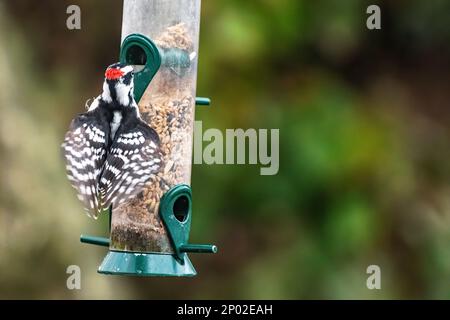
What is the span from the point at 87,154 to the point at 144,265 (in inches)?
23.6

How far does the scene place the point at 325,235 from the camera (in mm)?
9922

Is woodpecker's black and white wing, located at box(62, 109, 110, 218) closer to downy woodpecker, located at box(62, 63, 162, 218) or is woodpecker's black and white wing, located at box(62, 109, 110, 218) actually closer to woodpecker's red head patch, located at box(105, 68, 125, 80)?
downy woodpecker, located at box(62, 63, 162, 218)

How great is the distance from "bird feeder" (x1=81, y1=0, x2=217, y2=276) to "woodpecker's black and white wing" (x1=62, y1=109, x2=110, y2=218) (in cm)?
27

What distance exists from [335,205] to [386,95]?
1.11 metres

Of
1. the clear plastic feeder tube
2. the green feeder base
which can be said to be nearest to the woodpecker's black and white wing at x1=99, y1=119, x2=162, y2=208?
the clear plastic feeder tube

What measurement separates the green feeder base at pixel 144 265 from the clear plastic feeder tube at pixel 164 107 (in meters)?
0.04

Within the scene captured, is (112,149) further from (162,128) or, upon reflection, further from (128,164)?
(162,128)

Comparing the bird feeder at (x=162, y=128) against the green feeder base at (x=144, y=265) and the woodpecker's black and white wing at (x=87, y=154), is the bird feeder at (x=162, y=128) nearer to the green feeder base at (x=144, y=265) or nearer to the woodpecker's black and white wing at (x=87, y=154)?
the green feeder base at (x=144, y=265)

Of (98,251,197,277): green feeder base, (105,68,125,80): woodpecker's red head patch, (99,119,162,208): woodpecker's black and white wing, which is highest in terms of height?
(105,68,125,80): woodpecker's red head patch

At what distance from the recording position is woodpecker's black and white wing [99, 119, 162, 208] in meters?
6.31

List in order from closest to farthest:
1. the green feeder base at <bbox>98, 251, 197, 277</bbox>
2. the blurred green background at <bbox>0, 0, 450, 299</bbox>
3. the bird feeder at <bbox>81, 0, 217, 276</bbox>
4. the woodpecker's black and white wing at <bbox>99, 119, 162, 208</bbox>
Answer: the woodpecker's black and white wing at <bbox>99, 119, 162, 208</bbox> < the green feeder base at <bbox>98, 251, 197, 277</bbox> < the bird feeder at <bbox>81, 0, 217, 276</bbox> < the blurred green background at <bbox>0, 0, 450, 299</bbox>

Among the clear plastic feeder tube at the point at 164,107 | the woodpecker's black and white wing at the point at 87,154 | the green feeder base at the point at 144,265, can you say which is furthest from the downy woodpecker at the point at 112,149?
the green feeder base at the point at 144,265

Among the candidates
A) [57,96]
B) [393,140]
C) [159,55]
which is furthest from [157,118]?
[393,140]

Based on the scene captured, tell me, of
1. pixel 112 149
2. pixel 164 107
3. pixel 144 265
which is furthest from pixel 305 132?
pixel 112 149
